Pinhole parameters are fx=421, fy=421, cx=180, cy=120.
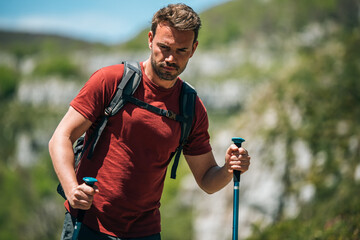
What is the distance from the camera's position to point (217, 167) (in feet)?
11.7

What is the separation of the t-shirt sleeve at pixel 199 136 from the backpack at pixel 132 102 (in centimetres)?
12

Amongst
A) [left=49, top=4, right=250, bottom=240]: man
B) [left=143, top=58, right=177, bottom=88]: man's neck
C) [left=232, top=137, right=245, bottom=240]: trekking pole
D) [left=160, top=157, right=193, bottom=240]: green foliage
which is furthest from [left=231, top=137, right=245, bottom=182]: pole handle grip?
[left=160, top=157, right=193, bottom=240]: green foliage

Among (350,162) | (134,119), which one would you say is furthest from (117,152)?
(350,162)

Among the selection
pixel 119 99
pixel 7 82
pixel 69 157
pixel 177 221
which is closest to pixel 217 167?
pixel 119 99

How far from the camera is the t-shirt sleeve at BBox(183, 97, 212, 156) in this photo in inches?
136

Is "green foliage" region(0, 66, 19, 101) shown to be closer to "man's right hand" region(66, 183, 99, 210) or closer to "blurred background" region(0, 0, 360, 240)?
"blurred background" region(0, 0, 360, 240)

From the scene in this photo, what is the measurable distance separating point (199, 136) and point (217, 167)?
1.01ft

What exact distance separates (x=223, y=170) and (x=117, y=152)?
2.94 ft

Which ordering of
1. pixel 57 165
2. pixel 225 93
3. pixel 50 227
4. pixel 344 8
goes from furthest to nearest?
pixel 225 93
pixel 50 227
pixel 344 8
pixel 57 165

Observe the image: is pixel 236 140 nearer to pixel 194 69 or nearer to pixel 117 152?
pixel 117 152

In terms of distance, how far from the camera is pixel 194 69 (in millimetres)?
142750

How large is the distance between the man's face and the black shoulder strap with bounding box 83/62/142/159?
0.18 meters

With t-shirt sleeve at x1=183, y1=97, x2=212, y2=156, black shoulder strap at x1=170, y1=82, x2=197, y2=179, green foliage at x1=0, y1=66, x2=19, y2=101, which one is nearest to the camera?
black shoulder strap at x1=170, y1=82, x2=197, y2=179

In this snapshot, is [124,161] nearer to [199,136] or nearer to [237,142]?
[199,136]
